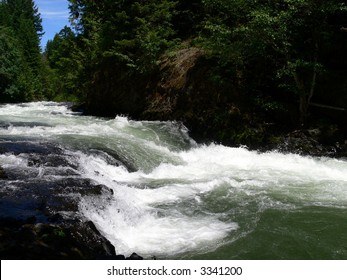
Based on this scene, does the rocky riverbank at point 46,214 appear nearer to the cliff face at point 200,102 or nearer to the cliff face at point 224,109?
the cliff face at point 200,102

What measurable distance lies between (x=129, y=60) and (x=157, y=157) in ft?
21.3

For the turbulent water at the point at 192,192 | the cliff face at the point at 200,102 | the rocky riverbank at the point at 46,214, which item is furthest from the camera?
the cliff face at the point at 200,102

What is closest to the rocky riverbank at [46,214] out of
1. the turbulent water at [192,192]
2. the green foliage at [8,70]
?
the turbulent water at [192,192]

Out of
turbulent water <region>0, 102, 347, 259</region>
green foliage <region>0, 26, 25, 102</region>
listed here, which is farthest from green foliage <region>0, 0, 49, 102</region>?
turbulent water <region>0, 102, 347, 259</region>

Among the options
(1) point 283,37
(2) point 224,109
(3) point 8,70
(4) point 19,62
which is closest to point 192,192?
(2) point 224,109

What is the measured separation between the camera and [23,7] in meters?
59.7

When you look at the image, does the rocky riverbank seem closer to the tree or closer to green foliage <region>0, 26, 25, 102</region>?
the tree

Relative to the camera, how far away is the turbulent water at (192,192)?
18.7 ft

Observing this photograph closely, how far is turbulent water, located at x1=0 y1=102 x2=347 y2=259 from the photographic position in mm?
5691

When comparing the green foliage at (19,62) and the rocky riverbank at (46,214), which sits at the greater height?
the green foliage at (19,62)

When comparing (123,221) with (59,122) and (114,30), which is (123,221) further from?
(114,30)

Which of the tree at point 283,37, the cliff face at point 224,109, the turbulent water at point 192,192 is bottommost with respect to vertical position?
the turbulent water at point 192,192

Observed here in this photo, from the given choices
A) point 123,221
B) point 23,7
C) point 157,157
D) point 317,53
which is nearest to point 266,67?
point 317,53

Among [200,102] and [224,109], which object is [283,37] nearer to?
[224,109]
